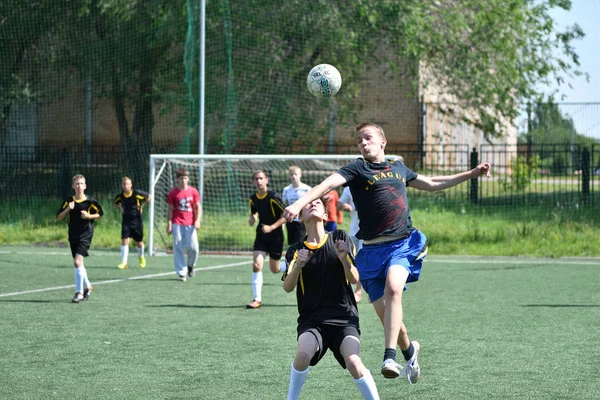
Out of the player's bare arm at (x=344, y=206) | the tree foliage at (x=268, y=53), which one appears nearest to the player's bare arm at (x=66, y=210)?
the player's bare arm at (x=344, y=206)

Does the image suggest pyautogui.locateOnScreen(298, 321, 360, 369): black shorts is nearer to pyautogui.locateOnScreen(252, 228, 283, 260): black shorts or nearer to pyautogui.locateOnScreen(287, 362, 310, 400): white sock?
pyautogui.locateOnScreen(287, 362, 310, 400): white sock

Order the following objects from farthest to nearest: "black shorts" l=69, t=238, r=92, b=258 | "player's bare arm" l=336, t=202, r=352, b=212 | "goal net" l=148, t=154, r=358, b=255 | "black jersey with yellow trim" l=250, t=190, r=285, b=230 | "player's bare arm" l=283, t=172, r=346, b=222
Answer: "goal net" l=148, t=154, r=358, b=255 < "player's bare arm" l=336, t=202, r=352, b=212 < "black jersey with yellow trim" l=250, t=190, r=285, b=230 < "black shorts" l=69, t=238, r=92, b=258 < "player's bare arm" l=283, t=172, r=346, b=222

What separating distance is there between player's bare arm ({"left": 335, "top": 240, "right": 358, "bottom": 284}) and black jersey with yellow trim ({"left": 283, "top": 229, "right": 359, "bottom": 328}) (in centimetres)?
4

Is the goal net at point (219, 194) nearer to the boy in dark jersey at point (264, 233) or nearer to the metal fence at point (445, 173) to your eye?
the metal fence at point (445, 173)

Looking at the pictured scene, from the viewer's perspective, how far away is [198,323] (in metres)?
10.1

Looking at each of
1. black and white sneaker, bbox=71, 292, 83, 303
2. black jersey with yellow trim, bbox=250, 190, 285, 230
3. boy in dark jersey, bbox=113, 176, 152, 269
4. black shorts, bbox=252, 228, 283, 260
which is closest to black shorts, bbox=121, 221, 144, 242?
boy in dark jersey, bbox=113, 176, 152, 269

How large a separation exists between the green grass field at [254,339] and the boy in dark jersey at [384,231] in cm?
74

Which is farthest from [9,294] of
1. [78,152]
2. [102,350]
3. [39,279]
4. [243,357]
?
[78,152]

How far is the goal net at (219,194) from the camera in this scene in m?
20.3

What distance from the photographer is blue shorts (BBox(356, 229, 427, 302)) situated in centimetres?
655


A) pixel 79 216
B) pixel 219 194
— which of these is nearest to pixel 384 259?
pixel 79 216

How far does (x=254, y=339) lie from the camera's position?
9031 mm

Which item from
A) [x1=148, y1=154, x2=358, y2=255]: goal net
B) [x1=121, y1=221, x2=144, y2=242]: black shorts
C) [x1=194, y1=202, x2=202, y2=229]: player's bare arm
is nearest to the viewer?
[x1=194, y1=202, x2=202, y2=229]: player's bare arm

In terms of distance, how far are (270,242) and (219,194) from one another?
9.33 metres
